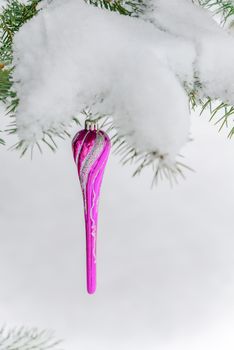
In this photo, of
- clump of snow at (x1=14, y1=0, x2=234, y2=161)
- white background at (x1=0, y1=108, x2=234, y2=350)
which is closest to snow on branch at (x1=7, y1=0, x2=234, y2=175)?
clump of snow at (x1=14, y1=0, x2=234, y2=161)

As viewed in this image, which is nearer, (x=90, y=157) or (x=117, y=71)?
(x=117, y=71)

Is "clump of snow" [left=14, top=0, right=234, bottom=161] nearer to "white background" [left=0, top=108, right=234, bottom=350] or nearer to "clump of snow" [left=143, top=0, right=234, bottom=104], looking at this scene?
"clump of snow" [left=143, top=0, right=234, bottom=104]

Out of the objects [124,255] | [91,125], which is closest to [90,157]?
[91,125]

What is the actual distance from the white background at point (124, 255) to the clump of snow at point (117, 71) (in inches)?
22.3

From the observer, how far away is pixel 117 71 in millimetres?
313

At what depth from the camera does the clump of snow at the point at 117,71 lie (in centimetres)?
29

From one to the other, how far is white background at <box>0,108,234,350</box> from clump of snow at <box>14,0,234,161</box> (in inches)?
22.3

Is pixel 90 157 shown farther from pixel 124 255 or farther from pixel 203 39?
pixel 124 255

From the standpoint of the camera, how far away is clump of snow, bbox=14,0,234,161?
0.29 metres

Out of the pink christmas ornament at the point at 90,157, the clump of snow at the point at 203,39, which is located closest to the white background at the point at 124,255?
the pink christmas ornament at the point at 90,157

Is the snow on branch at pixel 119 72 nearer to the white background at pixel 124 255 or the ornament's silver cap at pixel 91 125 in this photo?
the ornament's silver cap at pixel 91 125

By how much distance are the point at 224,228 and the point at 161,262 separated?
148mm

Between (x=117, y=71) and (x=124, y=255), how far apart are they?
2.18 ft

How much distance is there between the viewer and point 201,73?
1.16ft
